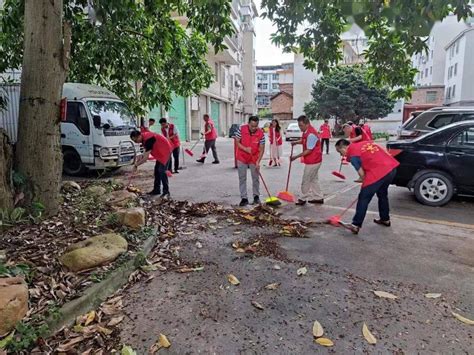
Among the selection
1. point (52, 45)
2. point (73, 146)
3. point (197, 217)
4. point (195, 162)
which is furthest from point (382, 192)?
point (195, 162)

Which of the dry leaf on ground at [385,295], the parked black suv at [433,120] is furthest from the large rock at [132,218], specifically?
the parked black suv at [433,120]

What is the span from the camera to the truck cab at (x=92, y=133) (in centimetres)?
947

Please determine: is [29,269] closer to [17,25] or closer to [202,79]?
[17,25]

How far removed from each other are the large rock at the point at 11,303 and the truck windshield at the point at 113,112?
24.4 feet

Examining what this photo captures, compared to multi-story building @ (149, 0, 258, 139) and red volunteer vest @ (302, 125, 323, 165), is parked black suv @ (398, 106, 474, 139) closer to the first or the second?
red volunteer vest @ (302, 125, 323, 165)

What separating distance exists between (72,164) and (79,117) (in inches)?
52.7

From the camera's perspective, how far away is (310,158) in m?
6.83

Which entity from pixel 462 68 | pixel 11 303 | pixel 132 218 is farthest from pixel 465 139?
pixel 462 68

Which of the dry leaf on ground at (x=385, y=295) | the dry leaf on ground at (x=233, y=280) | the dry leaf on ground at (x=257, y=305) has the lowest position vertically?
the dry leaf on ground at (x=257, y=305)

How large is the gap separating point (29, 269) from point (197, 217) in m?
2.80

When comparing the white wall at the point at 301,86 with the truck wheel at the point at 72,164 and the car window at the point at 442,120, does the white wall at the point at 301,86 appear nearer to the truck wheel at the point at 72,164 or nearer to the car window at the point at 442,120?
the car window at the point at 442,120

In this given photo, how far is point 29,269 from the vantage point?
3.46 m

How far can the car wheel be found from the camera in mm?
6629

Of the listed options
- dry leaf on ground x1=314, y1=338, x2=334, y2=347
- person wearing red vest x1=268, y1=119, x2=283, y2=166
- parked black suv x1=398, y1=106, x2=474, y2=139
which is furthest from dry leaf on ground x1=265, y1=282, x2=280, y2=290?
person wearing red vest x1=268, y1=119, x2=283, y2=166
